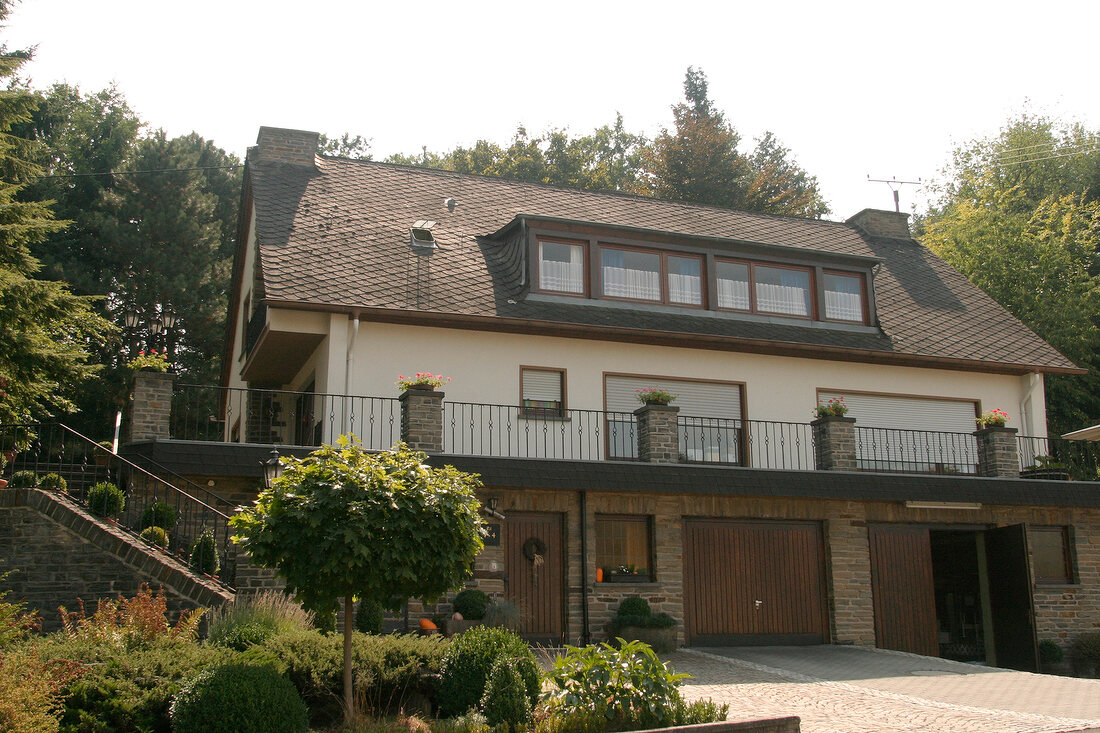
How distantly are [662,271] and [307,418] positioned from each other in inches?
282

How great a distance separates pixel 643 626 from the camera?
1532cm

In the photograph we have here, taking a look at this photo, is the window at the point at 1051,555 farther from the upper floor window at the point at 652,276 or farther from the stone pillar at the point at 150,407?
the stone pillar at the point at 150,407

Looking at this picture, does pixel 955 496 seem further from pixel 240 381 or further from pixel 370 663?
pixel 240 381

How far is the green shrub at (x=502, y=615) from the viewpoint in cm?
1425

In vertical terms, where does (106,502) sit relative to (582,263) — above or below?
below

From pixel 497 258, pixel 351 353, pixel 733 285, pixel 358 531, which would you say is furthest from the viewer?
pixel 733 285

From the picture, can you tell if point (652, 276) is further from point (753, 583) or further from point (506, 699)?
point (506, 699)

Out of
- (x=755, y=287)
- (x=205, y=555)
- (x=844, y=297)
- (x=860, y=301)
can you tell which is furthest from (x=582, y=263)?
(x=205, y=555)

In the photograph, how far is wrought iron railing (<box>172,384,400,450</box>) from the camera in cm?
1595

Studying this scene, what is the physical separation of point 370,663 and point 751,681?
17.3ft

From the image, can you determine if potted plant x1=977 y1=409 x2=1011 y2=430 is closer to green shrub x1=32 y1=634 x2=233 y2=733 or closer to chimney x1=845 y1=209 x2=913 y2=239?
chimney x1=845 y1=209 x2=913 y2=239

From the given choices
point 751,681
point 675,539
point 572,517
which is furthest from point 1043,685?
point 572,517

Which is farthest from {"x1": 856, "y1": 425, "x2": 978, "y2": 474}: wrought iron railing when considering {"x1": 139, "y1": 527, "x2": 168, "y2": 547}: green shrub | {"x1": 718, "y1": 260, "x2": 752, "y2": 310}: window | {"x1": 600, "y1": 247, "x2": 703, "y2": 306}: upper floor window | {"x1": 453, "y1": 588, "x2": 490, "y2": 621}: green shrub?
{"x1": 139, "y1": 527, "x2": 168, "y2": 547}: green shrub

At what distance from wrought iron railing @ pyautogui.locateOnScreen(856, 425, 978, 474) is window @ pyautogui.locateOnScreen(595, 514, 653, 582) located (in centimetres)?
473
